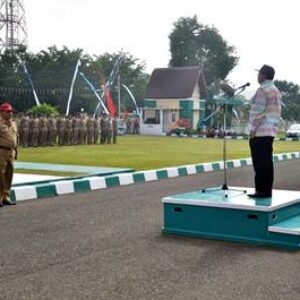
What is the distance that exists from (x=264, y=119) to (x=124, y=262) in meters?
2.60

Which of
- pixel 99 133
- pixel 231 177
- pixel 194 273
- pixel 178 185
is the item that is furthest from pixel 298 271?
pixel 99 133

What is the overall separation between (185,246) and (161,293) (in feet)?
6.11

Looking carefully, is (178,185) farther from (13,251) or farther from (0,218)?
(13,251)

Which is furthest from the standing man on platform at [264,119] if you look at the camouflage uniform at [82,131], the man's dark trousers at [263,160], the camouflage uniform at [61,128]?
the camouflage uniform at [82,131]

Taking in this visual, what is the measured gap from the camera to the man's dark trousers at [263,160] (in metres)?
7.10

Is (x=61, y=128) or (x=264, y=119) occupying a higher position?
(x=264, y=119)

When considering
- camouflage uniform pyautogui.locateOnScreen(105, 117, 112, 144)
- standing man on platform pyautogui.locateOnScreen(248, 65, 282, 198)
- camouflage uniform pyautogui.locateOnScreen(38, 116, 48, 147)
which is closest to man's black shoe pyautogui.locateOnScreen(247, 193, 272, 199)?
standing man on platform pyautogui.locateOnScreen(248, 65, 282, 198)

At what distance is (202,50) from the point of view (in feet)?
236

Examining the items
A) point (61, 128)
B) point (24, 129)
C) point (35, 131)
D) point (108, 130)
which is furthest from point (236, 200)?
point (108, 130)

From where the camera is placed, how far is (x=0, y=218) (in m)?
8.18

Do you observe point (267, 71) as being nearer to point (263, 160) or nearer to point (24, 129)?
point (263, 160)

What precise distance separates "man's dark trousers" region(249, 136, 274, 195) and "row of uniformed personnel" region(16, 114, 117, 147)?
19201 mm

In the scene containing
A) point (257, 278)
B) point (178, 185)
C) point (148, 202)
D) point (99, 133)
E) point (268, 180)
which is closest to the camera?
point (257, 278)

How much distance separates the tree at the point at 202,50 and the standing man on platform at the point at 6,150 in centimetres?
6112
